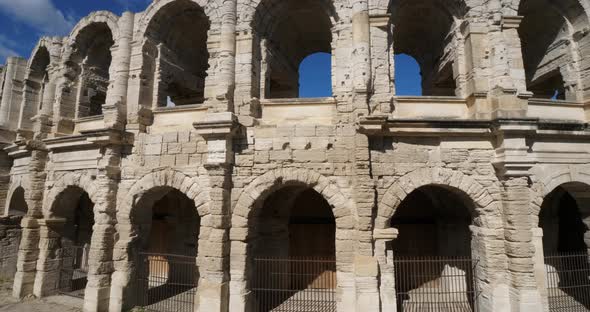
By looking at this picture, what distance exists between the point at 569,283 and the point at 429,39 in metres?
8.02

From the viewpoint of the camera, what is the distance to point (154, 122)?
8703 millimetres

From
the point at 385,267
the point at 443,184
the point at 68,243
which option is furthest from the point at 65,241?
the point at 443,184

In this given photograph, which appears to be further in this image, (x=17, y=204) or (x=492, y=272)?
(x=17, y=204)

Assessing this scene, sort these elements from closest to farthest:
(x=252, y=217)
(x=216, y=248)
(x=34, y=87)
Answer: (x=216, y=248) < (x=252, y=217) < (x=34, y=87)

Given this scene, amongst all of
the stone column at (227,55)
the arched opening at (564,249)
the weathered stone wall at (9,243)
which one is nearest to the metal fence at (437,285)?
the arched opening at (564,249)

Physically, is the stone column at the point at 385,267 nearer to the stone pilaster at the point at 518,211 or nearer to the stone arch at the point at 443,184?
the stone arch at the point at 443,184

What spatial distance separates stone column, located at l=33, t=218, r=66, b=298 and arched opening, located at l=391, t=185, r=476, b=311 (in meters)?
9.78

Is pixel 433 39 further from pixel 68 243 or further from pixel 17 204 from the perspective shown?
pixel 17 204

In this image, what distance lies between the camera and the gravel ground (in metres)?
8.46

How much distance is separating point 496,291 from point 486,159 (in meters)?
2.77

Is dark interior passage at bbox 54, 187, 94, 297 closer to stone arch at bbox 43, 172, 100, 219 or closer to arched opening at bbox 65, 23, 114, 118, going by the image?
stone arch at bbox 43, 172, 100, 219

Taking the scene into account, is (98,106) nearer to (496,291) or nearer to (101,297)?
(101,297)

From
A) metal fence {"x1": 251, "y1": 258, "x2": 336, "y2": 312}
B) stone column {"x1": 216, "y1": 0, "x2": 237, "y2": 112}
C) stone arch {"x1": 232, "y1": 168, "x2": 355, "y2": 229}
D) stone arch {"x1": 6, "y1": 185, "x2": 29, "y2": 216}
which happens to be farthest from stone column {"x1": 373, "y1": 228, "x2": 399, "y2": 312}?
stone arch {"x1": 6, "y1": 185, "x2": 29, "y2": 216}

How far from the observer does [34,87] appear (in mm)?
12227
